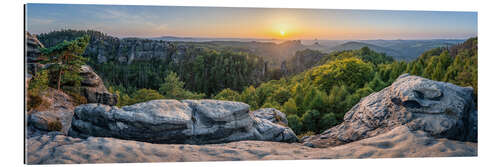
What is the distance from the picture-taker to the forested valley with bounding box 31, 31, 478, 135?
313 inches

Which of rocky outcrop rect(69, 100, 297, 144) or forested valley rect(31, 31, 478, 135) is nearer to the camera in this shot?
rocky outcrop rect(69, 100, 297, 144)

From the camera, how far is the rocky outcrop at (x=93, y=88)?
757 centimetres

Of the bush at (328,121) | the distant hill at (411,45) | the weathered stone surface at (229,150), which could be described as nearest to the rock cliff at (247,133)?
the weathered stone surface at (229,150)

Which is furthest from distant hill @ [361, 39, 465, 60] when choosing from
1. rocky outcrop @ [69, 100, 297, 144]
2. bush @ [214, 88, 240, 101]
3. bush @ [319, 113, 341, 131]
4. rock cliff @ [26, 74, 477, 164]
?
rocky outcrop @ [69, 100, 297, 144]

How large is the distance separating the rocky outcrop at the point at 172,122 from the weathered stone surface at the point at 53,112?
12.2 inches

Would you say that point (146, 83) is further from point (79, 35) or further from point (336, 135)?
point (336, 135)

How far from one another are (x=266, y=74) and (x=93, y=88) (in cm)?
397

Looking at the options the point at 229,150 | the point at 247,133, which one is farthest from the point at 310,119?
the point at 229,150

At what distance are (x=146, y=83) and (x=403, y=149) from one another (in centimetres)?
567

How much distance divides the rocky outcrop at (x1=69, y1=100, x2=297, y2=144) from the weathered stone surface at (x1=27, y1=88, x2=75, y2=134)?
31cm

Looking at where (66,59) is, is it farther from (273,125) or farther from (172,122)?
(273,125)

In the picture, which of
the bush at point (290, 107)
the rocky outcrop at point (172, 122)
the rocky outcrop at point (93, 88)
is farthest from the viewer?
the bush at point (290, 107)

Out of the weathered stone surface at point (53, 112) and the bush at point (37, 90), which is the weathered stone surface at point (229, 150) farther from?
the bush at point (37, 90)

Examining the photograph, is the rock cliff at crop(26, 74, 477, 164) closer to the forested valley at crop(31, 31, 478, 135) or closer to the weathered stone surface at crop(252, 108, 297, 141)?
the weathered stone surface at crop(252, 108, 297, 141)
